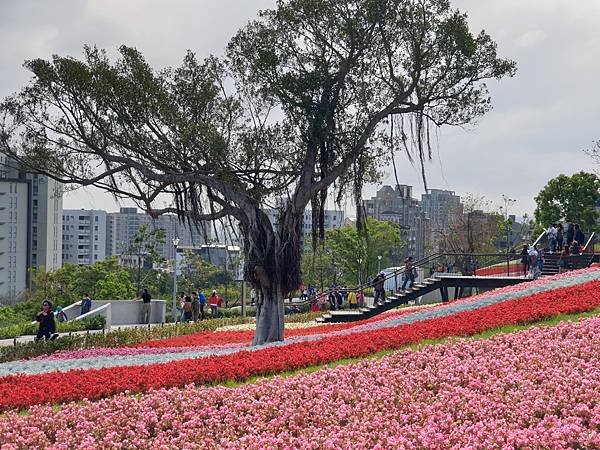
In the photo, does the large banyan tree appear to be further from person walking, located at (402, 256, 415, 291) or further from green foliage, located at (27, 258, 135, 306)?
green foliage, located at (27, 258, 135, 306)

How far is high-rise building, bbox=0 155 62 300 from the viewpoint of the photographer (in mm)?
91562

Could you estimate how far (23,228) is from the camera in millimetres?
95125

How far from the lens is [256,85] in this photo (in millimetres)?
20312

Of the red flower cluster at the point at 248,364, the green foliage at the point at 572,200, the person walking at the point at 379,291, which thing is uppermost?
the green foliage at the point at 572,200

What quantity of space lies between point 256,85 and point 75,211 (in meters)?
143

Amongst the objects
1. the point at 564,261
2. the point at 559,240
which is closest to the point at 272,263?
the point at 564,261

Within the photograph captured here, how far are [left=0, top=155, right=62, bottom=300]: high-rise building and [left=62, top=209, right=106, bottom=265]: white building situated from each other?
5279cm

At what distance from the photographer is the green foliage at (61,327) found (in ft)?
91.0

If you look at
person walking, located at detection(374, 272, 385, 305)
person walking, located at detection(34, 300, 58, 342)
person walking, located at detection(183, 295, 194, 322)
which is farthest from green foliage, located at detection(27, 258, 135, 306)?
person walking, located at detection(34, 300, 58, 342)

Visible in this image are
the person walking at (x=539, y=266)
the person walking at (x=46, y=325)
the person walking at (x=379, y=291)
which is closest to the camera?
the person walking at (x=46, y=325)

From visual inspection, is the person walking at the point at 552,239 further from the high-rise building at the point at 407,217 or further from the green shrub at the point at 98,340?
the green shrub at the point at 98,340

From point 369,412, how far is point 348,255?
57.5 meters

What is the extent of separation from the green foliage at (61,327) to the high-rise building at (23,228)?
195 ft

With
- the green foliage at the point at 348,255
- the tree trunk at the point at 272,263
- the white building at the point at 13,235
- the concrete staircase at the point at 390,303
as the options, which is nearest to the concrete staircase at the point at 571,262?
the concrete staircase at the point at 390,303
